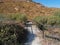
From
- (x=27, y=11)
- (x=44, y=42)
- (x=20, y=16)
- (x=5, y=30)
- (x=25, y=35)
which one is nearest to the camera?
(x=5, y=30)

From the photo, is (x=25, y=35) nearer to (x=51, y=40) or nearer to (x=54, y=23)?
(x=51, y=40)

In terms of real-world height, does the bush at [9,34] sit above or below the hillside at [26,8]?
above

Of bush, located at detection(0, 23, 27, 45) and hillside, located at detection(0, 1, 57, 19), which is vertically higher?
bush, located at detection(0, 23, 27, 45)

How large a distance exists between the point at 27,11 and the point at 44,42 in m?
27.8

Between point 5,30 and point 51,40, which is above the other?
point 5,30

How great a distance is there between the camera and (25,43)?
2317 centimetres

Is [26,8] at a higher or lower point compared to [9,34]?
lower

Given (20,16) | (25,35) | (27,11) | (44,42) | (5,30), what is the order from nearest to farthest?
(5,30)
(44,42)
(25,35)
(20,16)
(27,11)

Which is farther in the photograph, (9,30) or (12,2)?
(12,2)

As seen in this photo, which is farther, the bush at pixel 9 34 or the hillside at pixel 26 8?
the hillside at pixel 26 8

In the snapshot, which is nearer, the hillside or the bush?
the bush

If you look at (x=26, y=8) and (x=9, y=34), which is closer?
(x=9, y=34)

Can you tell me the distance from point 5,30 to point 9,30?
1.14 ft

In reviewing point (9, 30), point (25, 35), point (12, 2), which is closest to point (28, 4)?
point (12, 2)
